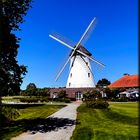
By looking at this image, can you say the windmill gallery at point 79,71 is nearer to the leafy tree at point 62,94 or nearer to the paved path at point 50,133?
the leafy tree at point 62,94

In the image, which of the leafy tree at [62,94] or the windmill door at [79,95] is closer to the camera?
the windmill door at [79,95]

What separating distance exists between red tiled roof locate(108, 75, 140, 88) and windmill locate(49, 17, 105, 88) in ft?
31.5

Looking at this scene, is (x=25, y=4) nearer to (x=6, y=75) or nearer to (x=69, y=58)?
(x=6, y=75)

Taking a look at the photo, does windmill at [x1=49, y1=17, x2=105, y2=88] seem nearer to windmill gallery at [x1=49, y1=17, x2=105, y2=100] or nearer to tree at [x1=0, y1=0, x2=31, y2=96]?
windmill gallery at [x1=49, y1=17, x2=105, y2=100]

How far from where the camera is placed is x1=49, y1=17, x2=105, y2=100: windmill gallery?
238 feet

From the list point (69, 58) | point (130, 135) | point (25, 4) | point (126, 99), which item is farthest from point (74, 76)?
point (130, 135)

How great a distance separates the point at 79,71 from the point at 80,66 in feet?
4.18

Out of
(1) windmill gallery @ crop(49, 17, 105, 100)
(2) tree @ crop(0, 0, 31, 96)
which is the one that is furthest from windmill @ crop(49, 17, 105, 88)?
(2) tree @ crop(0, 0, 31, 96)

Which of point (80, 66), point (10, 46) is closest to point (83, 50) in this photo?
point (80, 66)

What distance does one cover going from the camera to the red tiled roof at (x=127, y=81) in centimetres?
8212

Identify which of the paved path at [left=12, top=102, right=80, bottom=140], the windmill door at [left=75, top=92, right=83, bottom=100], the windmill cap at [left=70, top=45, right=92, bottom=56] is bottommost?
the paved path at [left=12, top=102, right=80, bottom=140]

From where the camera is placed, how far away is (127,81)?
3364 inches

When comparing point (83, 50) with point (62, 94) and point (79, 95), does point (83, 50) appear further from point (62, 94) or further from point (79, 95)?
point (62, 94)

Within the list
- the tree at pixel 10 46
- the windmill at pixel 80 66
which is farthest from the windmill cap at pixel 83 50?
the tree at pixel 10 46
